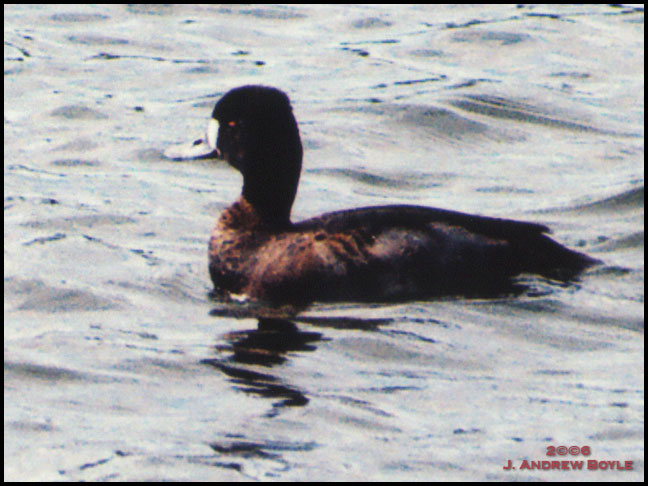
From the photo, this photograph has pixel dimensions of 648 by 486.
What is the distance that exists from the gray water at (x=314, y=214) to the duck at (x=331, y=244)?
0.14 metres

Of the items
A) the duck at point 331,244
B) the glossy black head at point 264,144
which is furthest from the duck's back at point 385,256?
the glossy black head at point 264,144

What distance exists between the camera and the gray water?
5.88 m

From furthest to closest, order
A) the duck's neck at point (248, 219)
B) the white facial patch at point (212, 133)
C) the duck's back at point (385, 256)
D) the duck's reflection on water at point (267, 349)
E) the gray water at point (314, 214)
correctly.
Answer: the white facial patch at point (212, 133) → the duck's neck at point (248, 219) → the duck's back at point (385, 256) → the duck's reflection on water at point (267, 349) → the gray water at point (314, 214)

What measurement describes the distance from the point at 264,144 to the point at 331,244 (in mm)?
786

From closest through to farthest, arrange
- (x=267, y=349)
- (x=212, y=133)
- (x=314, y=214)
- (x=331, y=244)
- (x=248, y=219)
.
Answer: (x=267, y=349) → (x=331, y=244) → (x=248, y=219) → (x=212, y=133) → (x=314, y=214)

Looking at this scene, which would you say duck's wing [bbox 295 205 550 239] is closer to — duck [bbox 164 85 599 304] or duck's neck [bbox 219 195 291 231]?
duck [bbox 164 85 599 304]

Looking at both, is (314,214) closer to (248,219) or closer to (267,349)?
(248,219)

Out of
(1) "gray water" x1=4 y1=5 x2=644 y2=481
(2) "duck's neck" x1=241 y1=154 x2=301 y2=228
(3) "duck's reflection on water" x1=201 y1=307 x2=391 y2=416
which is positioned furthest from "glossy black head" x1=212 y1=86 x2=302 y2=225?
(3) "duck's reflection on water" x1=201 y1=307 x2=391 y2=416

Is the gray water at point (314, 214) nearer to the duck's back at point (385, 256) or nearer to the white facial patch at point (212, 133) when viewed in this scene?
the duck's back at point (385, 256)

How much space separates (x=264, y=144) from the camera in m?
8.02

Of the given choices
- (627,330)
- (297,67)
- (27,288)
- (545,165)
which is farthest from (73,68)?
(627,330)

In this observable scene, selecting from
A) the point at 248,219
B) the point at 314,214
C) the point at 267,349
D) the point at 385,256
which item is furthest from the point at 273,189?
the point at 314,214

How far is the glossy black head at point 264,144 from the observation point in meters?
7.97

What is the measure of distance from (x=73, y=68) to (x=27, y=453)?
8.02 m
